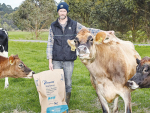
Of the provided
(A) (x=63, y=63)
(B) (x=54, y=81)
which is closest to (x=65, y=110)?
(B) (x=54, y=81)

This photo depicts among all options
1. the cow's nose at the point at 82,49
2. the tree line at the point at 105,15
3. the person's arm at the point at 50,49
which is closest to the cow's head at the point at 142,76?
the cow's nose at the point at 82,49

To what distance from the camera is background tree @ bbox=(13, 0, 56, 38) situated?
32625 millimetres

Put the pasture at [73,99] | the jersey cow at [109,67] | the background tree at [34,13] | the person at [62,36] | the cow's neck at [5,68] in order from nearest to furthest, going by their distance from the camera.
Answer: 1. the jersey cow at [109,67]
2. the person at [62,36]
3. the cow's neck at [5,68]
4. the pasture at [73,99]
5. the background tree at [34,13]

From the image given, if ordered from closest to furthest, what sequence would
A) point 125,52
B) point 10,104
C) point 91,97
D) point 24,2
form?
1. point 125,52
2. point 10,104
3. point 91,97
4. point 24,2

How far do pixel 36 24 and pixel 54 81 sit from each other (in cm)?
3031

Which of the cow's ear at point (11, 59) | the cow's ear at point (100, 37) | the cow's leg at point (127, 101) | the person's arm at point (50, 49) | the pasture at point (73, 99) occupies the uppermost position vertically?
the cow's ear at point (100, 37)

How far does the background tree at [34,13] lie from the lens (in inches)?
1284

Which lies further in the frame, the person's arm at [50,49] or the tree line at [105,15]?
the tree line at [105,15]

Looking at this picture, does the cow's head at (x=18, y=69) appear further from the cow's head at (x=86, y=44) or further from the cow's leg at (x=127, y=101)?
the cow's leg at (x=127, y=101)

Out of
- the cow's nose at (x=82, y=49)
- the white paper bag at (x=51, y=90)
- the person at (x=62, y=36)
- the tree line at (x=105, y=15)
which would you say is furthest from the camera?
the tree line at (x=105, y=15)

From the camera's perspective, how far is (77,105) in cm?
537

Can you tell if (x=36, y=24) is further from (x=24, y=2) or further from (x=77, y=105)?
(x=77, y=105)

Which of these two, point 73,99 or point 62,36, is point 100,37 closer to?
point 62,36

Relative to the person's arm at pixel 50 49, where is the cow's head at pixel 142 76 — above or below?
below
